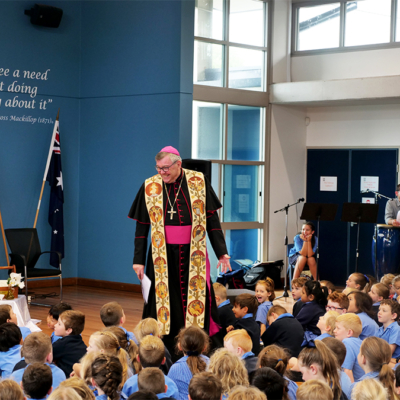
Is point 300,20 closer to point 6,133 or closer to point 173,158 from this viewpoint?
point 6,133

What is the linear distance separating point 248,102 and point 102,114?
6.96 feet

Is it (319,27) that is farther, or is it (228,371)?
(319,27)

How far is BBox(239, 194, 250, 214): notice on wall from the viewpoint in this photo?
959 cm

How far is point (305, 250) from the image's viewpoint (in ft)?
29.6

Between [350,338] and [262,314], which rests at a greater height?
[350,338]

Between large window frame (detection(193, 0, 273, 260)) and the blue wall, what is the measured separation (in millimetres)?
610

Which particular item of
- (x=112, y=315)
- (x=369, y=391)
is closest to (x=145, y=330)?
(x=112, y=315)

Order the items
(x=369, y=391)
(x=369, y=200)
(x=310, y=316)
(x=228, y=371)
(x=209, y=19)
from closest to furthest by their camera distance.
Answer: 1. (x=369, y=391)
2. (x=228, y=371)
3. (x=310, y=316)
4. (x=209, y=19)
5. (x=369, y=200)

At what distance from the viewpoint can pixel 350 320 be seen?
387cm

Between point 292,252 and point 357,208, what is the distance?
1.17 metres

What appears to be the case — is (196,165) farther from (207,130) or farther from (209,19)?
(209,19)

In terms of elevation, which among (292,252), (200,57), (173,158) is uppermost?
(200,57)

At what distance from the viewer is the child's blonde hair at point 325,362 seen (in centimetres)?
291

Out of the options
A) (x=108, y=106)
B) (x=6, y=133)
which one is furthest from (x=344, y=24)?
(x=6, y=133)
